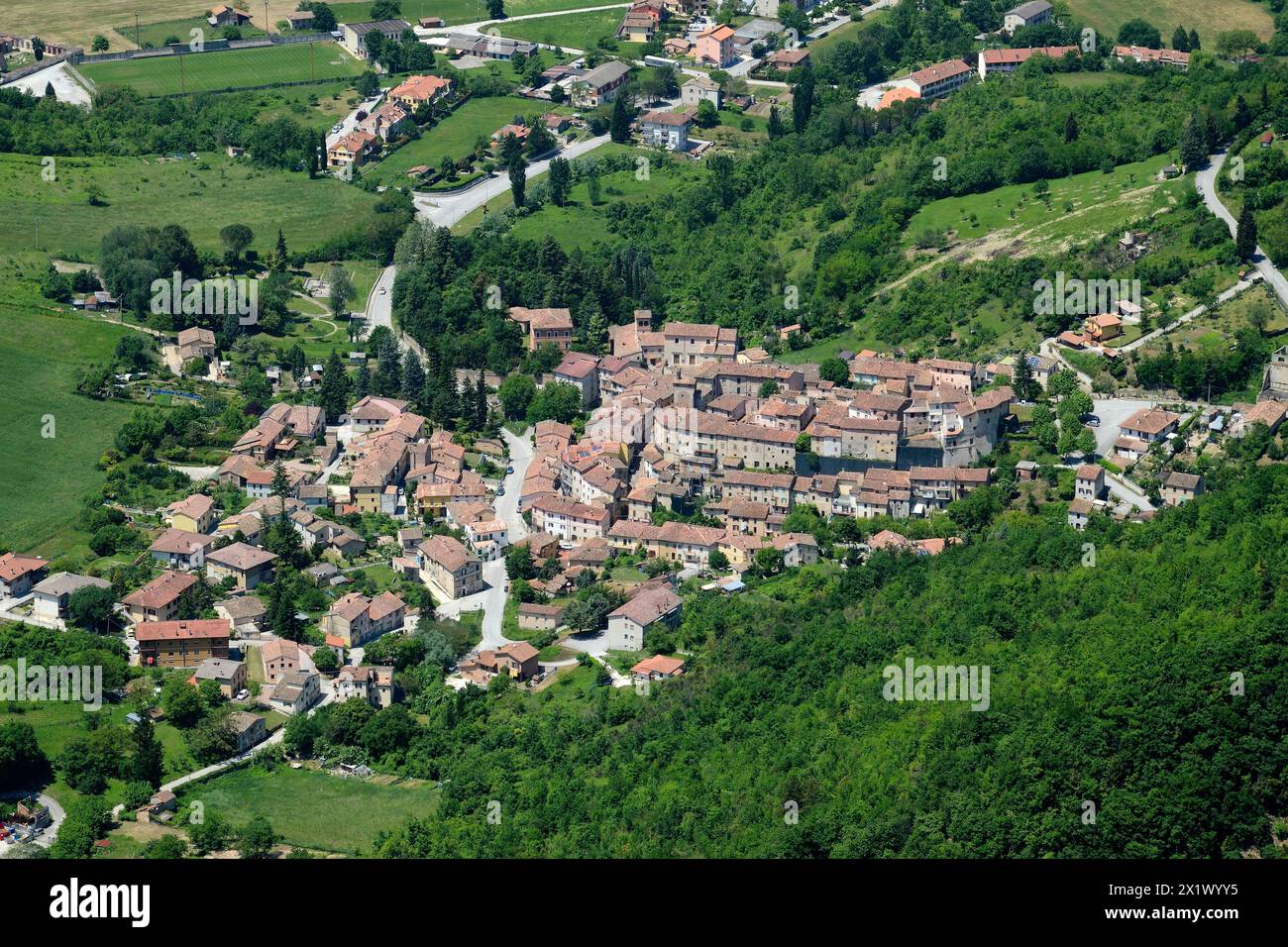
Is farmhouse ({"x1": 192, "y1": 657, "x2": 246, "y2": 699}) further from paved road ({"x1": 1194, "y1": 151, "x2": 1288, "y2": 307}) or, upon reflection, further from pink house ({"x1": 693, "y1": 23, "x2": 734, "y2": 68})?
pink house ({"x1": 693, "y1": 23, "x2": 734, "y2": 68})

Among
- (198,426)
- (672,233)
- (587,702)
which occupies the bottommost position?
(587,702)

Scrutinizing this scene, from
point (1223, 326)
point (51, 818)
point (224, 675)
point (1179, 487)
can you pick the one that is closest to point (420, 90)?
point (1223, 326)

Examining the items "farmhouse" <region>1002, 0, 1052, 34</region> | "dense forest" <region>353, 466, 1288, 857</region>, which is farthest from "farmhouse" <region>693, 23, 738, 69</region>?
"dense forest" <region>353, 466, 1288, 857</region>

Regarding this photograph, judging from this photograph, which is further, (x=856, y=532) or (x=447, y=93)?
(x=447, y=93)

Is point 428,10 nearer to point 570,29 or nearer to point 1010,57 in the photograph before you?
point 570,29

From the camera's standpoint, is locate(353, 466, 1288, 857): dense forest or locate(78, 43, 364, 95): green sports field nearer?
locate(353, 466, 1288, 857): dense forest

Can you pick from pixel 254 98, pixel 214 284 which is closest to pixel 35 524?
pixel 214 284
